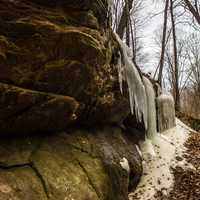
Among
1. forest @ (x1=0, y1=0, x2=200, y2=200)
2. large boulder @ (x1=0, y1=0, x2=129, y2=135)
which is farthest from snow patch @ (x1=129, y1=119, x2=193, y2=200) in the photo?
large boulder @ (x1=0, y1=0, x2=129, y2=135)

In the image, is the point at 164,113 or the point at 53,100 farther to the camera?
the point at 164,113

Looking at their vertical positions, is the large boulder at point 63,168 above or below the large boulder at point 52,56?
below

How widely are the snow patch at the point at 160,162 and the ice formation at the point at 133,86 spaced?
2.43 feet


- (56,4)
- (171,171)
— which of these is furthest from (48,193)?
(171,171)

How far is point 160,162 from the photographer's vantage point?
784cm

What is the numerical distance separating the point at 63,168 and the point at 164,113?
590cm

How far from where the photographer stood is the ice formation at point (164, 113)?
9.88 m

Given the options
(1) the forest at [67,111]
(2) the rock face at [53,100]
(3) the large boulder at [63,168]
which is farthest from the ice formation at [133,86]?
(3) the large boulder at [63,168]

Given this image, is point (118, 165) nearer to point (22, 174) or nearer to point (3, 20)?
point (22, 174)

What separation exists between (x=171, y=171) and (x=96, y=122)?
2.41 m

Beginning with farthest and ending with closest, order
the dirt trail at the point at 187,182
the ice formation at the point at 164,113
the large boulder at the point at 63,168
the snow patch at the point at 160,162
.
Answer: the ice formation at the point at 164,113, the snow patch at the point at 160,162, the dirt trail at the point at 187,182, the large boulder at the point at 63,168

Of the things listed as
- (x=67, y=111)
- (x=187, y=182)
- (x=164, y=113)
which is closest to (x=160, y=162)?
(x=187, y=182)

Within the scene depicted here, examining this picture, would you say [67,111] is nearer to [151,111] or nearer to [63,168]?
[63,168]

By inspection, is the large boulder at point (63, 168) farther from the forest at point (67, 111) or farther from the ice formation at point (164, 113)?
the ice formation at point (164, 113)
